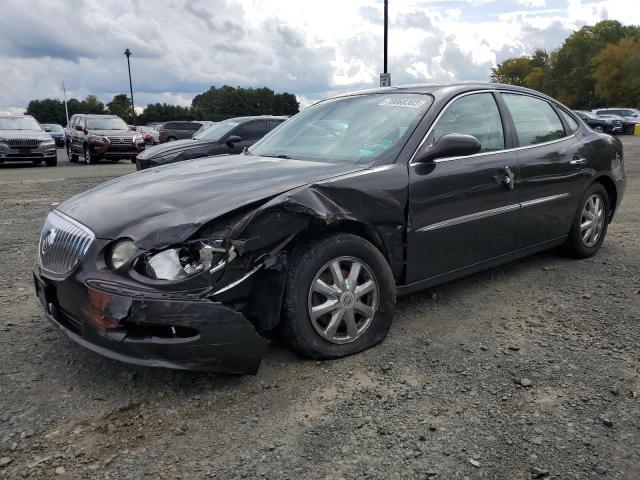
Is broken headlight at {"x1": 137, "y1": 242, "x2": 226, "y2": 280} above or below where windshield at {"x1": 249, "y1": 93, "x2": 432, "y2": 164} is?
below

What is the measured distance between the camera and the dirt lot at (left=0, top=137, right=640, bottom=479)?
228 cm

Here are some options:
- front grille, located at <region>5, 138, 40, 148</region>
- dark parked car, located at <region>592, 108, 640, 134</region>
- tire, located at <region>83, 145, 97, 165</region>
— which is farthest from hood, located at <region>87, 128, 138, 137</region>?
dark parked car, located at <region>592, 108, 640, 134</region>

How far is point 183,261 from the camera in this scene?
268 centimetres

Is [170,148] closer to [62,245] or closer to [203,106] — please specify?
[62,245]

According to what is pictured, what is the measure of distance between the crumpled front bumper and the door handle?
7.28 ft

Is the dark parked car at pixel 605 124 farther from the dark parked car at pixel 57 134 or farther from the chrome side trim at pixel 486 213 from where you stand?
the dark parked car at pixel 57 134

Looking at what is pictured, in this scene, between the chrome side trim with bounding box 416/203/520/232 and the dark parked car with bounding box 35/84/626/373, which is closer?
the dark parked car with bounding box 35/84/626/373

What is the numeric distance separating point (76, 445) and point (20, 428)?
1.08 feet

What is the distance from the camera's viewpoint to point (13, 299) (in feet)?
13.9

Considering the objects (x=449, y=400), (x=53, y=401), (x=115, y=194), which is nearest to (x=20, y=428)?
(x=53, y=401)

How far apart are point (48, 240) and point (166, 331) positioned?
103 cm

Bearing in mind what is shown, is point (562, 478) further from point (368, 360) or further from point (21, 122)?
point (21, 122)

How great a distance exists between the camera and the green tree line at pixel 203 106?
86.0 meters

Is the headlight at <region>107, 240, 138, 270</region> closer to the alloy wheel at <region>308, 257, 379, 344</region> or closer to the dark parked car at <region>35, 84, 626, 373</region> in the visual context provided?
the dark parked car at <region>35, 84, 626, 373</region>
